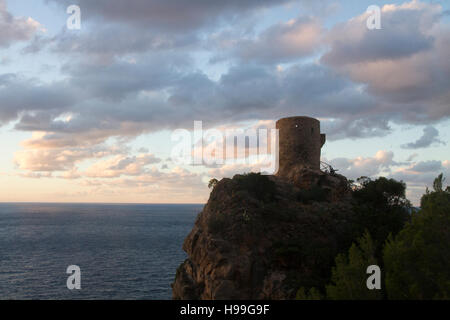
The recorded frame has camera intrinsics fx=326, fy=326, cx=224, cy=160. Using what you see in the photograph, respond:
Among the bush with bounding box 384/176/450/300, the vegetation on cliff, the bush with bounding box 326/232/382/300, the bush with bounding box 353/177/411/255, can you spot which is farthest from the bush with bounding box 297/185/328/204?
the bush with bounding box 326/232/382/300

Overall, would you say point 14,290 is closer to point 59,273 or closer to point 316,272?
point 59,273

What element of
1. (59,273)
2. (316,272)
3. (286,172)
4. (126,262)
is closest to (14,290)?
(59,273)

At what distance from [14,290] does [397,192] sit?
200ft

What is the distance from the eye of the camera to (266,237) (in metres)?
29.6

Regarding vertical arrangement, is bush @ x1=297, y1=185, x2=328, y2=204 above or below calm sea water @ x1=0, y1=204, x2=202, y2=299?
above

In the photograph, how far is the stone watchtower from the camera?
38906mm

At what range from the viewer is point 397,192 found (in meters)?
33.1

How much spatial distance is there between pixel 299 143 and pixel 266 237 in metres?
13.9

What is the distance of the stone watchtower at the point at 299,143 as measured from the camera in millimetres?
38906

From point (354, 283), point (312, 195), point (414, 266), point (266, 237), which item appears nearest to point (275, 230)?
point (266, 237)

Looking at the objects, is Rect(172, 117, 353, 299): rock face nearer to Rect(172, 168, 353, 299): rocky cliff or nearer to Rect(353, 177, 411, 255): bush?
Rect(172, 168, 353, 299): rocky cliff

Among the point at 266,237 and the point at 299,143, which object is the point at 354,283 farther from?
the point at 299,143

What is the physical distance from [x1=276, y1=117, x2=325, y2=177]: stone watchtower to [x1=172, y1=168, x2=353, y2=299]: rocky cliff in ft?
5.17

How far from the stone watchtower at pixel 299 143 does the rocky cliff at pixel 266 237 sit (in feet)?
5.17
